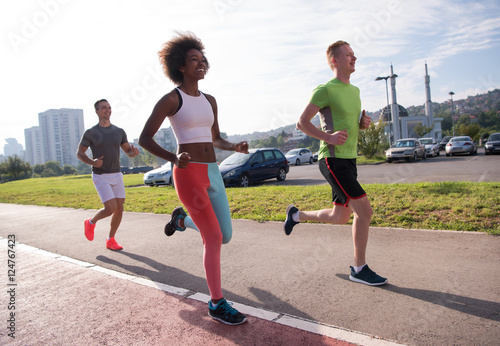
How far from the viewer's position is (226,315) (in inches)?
109

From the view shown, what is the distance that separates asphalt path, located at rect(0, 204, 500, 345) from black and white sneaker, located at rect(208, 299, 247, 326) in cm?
11

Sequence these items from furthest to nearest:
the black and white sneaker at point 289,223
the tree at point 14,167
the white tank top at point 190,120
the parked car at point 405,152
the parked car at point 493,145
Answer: the tree at point 14,167
the parked car at point 493,145
the parked car at point 405,152
the black and white sneaker at point 289,223
the white tank top at point 190,120

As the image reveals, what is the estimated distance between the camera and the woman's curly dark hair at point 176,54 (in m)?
3.13

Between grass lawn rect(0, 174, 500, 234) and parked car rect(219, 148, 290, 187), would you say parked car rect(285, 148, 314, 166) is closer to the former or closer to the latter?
parked car rect(219, 148, 290, 187)

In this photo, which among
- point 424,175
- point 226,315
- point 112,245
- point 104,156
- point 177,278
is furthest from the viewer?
point 424,175

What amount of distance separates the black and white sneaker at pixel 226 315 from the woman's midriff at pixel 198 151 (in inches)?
43.7

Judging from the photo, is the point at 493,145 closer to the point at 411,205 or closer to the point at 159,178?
the point at 159,178

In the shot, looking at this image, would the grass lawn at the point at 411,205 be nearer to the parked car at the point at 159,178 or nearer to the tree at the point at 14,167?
the parked car at the point at 159,178

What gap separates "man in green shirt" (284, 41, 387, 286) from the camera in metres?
3.34

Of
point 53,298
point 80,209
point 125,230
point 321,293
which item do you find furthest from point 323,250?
point 80,209

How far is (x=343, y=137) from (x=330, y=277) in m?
1.38

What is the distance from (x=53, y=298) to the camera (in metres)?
3.54

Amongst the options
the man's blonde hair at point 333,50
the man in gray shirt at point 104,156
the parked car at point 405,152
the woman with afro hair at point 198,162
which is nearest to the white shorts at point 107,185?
the man in gray shirt at point 104,156

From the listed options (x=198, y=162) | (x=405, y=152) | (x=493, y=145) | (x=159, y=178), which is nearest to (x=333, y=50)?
(x=198, y=162)
